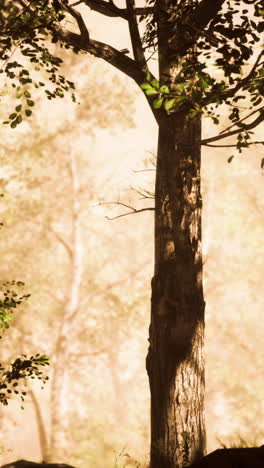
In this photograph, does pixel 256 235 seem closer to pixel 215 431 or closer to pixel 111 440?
pixel 215 431

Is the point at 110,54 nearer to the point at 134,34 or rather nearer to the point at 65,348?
the point at 134,34

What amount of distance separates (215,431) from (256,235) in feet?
21.7

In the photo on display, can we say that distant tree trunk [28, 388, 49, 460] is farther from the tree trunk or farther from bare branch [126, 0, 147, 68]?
bare branch [126, 0, 147, 68]

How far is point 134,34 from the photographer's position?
618 centimetres

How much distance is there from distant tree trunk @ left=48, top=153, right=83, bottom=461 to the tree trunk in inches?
433

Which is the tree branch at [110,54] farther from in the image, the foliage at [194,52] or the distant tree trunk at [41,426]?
the distant tree trunk at [41,426]

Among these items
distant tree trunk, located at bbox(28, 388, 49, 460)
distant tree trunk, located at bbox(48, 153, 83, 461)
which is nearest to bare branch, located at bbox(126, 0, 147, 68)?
distant tree trunk, located at bbox(48, 153, 83, 461)

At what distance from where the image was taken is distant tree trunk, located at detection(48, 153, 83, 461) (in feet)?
54.7

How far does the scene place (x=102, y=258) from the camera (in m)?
19.4

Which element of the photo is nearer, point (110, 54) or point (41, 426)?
point (110, 54)

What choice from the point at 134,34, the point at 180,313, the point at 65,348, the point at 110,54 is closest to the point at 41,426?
the point at 65,348

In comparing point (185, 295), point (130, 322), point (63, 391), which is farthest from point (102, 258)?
point (185, 295)

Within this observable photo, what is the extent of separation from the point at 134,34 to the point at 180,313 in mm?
3037

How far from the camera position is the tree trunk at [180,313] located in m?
6.23
